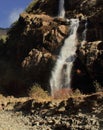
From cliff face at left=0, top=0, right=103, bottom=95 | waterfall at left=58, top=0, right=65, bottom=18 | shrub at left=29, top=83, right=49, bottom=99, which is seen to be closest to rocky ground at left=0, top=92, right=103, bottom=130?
shrub at left=29, top=83, right=49, bottom=99

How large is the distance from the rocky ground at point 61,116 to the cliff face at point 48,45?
12.7 meters

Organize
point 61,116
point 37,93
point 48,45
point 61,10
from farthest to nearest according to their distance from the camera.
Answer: point 61,10 < point 48,45 < point 37,93 < point 61,116

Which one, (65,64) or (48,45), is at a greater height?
(48,45)

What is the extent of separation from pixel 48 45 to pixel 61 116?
22.4 m

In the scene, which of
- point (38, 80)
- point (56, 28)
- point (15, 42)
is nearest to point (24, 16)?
point (15, 42)

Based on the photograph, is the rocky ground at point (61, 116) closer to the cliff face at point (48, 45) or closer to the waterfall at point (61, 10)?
the cliff face at point (48, 45)

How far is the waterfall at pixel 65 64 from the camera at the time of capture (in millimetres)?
42009

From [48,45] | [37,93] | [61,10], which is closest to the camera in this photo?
[37,93]

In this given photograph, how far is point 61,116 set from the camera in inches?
941

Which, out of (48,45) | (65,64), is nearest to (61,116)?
(65,64)

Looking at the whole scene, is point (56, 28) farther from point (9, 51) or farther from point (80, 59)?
point (9, 51)

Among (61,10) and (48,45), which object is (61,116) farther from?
(61,10)

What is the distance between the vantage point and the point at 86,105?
2327 cm

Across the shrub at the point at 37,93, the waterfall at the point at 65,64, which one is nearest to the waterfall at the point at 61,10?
the waterfall at the point at 65,64
